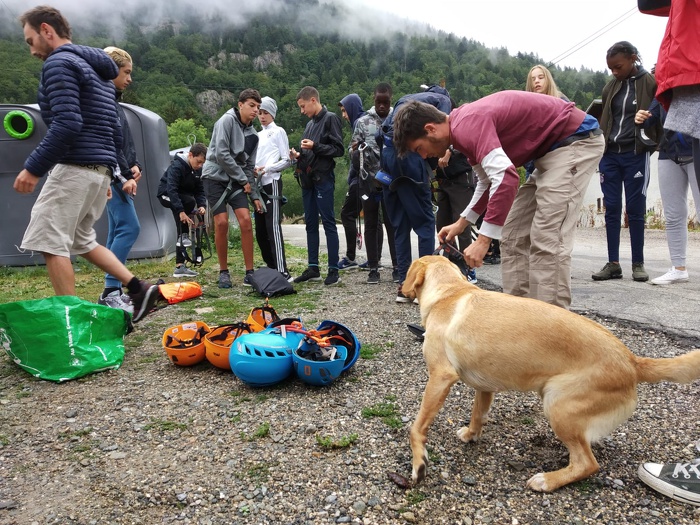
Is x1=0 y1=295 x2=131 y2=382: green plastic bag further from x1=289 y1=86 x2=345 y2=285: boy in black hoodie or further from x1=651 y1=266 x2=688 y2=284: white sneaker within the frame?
x1=651 y1=266 x2=688 y2=284: white sneaker

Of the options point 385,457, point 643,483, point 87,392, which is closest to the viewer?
point 643,483

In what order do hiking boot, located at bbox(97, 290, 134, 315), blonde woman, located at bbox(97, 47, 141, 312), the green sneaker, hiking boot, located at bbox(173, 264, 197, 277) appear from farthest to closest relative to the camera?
hiking boot, located at bbox(173, 264, 197, 277) → the green sneaker → blonde woman, located at bbox(97, 47, 141, 312) → hiking boot, located at bbox(97, 290, 134, 315)

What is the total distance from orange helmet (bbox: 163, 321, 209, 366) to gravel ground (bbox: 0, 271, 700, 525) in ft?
0.37

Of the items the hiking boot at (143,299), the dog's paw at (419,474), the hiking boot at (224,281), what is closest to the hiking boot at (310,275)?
the hiking boot at (224,281)

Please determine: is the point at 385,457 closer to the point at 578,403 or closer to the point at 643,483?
the point at 578,403

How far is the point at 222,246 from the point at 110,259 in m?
2.32

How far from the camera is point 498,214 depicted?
270cm

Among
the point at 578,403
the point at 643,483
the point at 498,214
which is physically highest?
the point at 498,214

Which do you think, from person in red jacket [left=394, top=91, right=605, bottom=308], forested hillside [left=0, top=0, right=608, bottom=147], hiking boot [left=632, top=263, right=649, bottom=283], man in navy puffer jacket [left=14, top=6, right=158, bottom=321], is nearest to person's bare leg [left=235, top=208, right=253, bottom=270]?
man in navy puffer jacket [left=14, top=6, right=158, bottom=321]

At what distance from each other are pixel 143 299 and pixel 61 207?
100cm

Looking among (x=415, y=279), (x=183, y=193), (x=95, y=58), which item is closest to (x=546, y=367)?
(x=415, y=279)

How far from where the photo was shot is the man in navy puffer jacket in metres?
3.35

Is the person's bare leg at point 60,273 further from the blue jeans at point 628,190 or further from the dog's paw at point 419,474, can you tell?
the blue jeans at point 628,190

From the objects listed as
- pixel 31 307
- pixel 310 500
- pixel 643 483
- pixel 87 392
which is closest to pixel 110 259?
pixel 31 307
